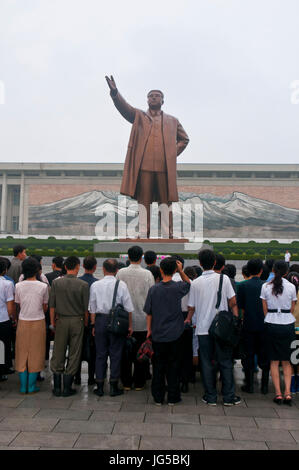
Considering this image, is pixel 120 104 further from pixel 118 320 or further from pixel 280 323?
pixel 280 323

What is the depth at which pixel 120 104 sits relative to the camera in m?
9.09

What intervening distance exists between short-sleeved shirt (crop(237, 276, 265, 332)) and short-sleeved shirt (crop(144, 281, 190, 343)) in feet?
2.23

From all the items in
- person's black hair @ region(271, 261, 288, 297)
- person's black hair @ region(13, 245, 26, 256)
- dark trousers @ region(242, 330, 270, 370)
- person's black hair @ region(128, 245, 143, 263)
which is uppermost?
person's black hair @ region(13, 245, 26, 256)

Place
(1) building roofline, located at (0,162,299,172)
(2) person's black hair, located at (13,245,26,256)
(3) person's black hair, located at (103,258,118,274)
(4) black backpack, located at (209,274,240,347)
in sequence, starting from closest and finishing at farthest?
(4) black backpack, located at (209,274,240,347), (3) person's black hair, located at (103,258,118,274), (2) person's black hair, located at (13,245,26,256), (1) building roofline, located at (0,162,299,172)

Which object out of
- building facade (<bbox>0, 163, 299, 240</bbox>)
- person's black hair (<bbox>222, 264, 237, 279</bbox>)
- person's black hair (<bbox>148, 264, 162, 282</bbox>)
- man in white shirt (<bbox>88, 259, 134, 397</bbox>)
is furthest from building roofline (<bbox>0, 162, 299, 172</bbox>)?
man in white shirt (<bbox>88, 259, 134, 397</bbox>)

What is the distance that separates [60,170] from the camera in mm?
33594

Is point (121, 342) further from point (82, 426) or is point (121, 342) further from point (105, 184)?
point (105, 184)

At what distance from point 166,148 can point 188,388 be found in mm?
6915

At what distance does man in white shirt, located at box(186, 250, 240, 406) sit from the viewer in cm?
310

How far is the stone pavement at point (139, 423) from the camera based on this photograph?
7.65 feet

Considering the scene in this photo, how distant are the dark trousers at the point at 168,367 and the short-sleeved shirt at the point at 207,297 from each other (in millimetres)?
248

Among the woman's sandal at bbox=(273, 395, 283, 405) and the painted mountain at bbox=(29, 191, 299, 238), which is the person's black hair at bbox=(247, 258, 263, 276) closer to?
the woman's sandal at bbox=(273, 395, 283, 405)

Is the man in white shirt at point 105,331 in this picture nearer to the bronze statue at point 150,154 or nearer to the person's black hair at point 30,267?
the person's black hair at point 30,267

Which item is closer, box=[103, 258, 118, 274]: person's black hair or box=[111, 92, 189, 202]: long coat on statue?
box=[103, 258, 118, 274]: person's black hair
